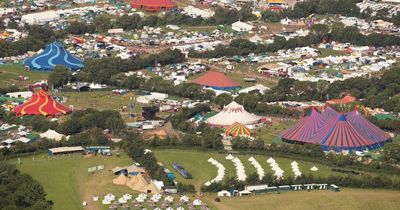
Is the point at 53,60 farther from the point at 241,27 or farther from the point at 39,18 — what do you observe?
the point at 241,27

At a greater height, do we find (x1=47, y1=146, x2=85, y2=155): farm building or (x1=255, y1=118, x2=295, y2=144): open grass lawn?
(x1=47, y1=146, x2=85, y2=155): farm building

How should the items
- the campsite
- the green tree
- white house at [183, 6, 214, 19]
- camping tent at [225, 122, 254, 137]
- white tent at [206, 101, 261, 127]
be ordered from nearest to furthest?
the campsite → the green tree → camping tent at [225, 122, 254, 137] → white tent at [206, 101, 261, 127] → white house at [183, 6, 214, 19]

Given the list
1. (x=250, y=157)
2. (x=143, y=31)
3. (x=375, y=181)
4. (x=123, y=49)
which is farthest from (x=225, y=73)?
(x=375, y=181)

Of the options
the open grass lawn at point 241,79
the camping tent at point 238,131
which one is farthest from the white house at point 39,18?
the camping tent at point 238,131

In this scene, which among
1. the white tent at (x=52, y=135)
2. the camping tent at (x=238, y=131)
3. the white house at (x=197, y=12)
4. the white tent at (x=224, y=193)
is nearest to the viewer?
the white tent at (x=224, y=193)

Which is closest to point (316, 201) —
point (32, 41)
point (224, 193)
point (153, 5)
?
point (224, 193)

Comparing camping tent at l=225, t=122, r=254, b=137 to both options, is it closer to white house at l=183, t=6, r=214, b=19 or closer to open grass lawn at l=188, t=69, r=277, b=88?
open grass lawn at l=188, t=69, r=277, b=88

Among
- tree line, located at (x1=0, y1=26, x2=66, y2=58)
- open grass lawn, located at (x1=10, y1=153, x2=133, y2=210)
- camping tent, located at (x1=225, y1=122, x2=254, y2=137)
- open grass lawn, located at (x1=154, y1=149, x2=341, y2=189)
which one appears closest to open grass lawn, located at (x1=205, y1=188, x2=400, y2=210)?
open grass lawn, located at (x1=154, y1=149, x2=341, y2=189)

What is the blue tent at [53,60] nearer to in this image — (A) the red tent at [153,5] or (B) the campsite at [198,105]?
(B) the campsite at [198,105]
